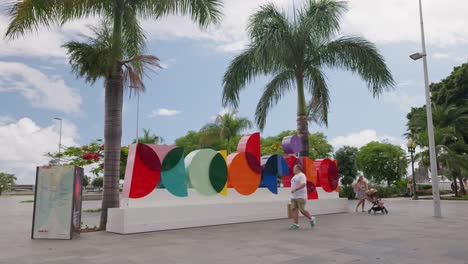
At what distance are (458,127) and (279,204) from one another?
25.9 metres

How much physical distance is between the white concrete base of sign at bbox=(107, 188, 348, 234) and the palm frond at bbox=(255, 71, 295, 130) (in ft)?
12.1

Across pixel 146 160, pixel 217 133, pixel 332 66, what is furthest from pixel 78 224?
pixel 217 133

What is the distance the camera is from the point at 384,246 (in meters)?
7.84

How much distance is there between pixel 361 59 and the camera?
51.5 ft

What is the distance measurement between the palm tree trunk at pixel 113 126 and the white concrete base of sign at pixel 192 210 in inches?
25.8

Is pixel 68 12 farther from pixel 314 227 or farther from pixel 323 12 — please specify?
pixel 323 12

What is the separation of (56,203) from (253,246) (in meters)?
4.69

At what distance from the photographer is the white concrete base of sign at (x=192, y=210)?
400 inches

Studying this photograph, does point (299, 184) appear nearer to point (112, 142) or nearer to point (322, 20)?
point (112, 142)

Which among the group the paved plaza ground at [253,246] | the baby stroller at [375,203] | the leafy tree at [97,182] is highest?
the leafy tree at [97,182]

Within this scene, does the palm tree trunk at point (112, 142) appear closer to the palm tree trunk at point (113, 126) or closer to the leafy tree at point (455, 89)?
the palm tree trunk at point (113, 126)

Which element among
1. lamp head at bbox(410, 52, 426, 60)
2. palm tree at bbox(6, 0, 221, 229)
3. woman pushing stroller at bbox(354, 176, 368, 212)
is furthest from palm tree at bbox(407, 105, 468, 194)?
palm tree at bbox(6, 0, 221, 229)

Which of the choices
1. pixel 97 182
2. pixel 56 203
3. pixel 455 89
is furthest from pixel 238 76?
pixel 97 182

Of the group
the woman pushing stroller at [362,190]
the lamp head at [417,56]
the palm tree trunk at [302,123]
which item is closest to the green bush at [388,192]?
the woman pushing stroller at [362,190]
